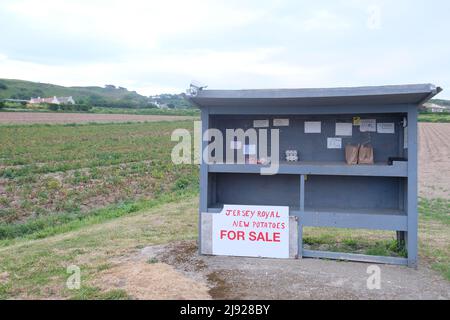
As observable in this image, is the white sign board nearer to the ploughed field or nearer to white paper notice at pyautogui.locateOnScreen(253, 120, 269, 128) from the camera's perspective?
white paper notice at pyautogui.locateOnScreen(253, 120, 269, 128)

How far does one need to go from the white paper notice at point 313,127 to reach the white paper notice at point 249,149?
35.1 inches

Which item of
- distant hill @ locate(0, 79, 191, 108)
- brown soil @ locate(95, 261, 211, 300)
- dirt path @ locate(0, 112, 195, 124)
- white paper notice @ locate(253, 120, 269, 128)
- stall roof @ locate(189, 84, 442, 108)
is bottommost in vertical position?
brown soil @ locate(95, 261, 211, 300)

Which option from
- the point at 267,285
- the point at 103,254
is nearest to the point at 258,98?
the point at 267,285

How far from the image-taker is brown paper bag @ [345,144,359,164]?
22.2 feet

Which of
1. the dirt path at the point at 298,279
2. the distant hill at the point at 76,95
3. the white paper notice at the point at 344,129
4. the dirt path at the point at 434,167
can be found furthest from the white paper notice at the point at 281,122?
the distant hill at the point at 76,95

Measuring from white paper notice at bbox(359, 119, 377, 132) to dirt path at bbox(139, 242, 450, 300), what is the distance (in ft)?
6.77

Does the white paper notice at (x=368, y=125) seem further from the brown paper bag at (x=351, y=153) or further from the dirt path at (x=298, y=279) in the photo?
the dirt path at (x=298, y=279)

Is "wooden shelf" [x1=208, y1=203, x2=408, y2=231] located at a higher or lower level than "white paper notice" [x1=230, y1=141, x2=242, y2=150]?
lower

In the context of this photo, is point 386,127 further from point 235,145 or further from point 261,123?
point 235,145

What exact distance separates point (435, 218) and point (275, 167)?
5.89 metres

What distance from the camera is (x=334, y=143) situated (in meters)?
7.11

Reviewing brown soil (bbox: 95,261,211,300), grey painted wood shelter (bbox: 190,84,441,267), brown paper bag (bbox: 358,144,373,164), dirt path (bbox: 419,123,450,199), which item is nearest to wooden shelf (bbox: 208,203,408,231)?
grey painted wood shelter (bbox: 190,84,441,267)
